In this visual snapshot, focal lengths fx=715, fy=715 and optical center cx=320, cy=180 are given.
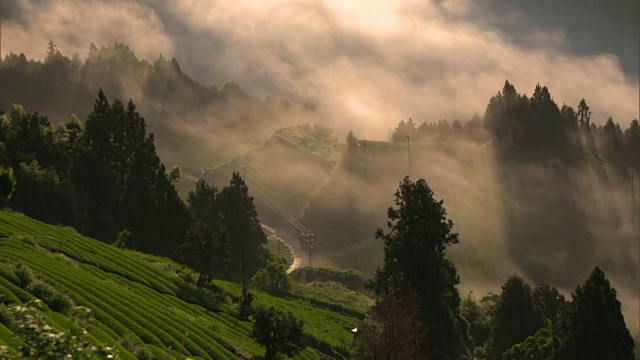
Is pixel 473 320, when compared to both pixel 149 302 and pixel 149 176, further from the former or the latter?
pixel 149 302

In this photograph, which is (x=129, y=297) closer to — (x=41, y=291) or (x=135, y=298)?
(x=135, y=298)

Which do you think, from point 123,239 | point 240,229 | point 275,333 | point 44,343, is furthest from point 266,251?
point 44,343

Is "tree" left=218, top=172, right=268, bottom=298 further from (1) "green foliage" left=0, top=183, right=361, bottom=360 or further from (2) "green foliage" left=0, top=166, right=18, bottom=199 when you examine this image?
(2) "green foliage" left=0, top=166, right=18, bottom=199

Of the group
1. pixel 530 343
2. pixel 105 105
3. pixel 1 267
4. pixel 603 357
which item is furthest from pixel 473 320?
pixel 1 267

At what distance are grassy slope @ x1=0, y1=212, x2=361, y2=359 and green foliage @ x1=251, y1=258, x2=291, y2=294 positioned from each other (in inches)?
1119

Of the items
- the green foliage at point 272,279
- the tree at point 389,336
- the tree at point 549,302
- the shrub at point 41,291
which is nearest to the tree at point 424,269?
the tree at point 389,336

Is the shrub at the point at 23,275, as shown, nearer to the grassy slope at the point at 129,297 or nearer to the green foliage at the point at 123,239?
the grassy slope at the point at 129,297

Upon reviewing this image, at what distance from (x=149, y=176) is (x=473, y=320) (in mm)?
64222

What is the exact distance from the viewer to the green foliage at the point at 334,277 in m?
175

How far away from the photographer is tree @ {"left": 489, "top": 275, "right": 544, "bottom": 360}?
104m

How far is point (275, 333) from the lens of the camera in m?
63.8

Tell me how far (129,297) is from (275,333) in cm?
1357

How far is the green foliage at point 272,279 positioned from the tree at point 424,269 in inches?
1445

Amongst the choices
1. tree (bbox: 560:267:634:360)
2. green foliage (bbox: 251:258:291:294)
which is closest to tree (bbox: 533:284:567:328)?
green foliage (bbox: 251:258:291:294)
